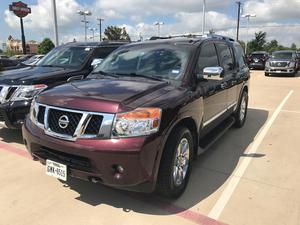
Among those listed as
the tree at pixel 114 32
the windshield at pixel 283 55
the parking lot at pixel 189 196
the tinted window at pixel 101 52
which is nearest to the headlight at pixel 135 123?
the parking lot at pixel 189 196

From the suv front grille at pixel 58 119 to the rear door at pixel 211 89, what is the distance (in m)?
1.83

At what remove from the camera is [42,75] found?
5770 millimetres

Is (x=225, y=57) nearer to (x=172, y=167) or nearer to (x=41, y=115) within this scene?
(x=172, y=167)

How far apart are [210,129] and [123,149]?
2.37 meters

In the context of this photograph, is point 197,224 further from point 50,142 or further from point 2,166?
point 2,166

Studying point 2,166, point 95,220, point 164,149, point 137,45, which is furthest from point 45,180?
point 137,45

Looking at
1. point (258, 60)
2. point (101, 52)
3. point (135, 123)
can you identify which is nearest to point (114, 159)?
point (135, 123)

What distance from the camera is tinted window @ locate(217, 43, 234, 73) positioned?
5.53m

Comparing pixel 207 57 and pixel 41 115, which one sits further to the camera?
pixel 207 57

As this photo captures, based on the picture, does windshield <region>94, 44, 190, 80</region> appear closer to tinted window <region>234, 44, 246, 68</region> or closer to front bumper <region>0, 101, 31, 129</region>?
front bumper <region>0, 101, 31, 129</region>

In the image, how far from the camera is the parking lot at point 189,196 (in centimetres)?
336

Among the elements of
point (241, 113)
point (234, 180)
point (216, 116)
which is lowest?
point (234, 180)

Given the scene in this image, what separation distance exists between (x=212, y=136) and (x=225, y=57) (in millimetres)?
1606

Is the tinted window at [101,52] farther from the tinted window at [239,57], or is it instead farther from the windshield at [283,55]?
the windshield at [283,55]
